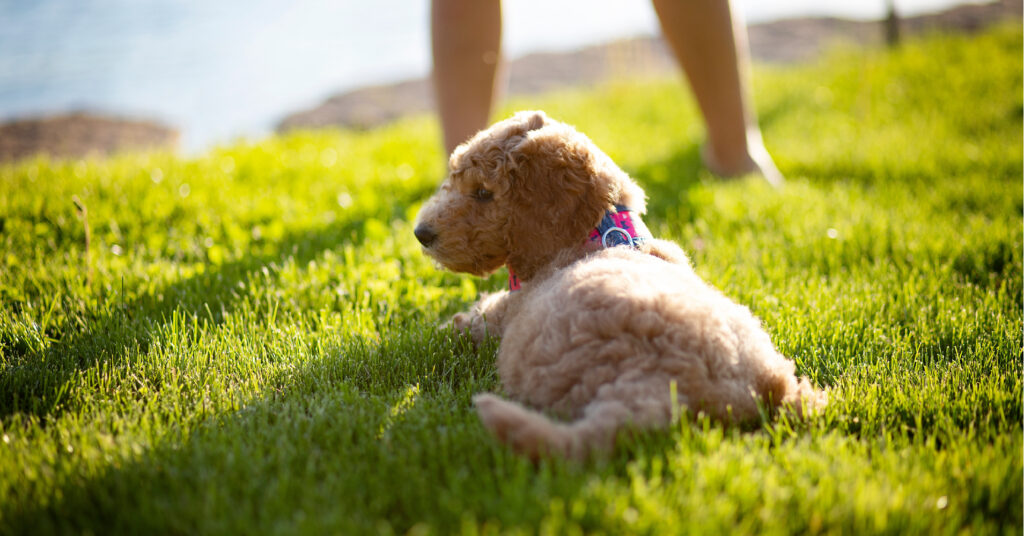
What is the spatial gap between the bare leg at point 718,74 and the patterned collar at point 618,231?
2.61m

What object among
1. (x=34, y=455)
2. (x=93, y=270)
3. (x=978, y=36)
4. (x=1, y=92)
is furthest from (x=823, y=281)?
(x=1, y=92)

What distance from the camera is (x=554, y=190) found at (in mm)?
2541

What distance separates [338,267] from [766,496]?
8.42ft

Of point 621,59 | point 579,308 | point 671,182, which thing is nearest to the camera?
point 579,308

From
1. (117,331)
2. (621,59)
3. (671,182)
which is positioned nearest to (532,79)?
(621,59)

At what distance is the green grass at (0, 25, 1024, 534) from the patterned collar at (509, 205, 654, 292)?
2.18ft

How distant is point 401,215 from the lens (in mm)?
4617

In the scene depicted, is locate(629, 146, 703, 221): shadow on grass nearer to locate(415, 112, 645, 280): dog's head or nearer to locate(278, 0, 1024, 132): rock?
locate(415, 112, 645, 280): dog's head

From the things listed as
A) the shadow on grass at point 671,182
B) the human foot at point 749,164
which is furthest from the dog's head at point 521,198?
the human foot at point 749,164

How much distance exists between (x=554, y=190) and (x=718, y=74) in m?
3.01

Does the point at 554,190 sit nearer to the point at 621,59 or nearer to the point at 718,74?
the point at 718,74

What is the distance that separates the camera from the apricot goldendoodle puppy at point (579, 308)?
6.16ft

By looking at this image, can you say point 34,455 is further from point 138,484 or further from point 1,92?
point 1,92

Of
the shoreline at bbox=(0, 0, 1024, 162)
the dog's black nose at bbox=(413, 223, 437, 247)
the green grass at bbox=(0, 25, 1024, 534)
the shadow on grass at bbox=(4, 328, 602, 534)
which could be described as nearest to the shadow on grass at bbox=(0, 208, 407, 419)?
the green grass at bbox=(0, 25, 1024, 534)
